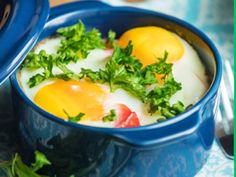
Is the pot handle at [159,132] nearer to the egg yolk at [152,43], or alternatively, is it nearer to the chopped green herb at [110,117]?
the chopped green herb at [110,117]

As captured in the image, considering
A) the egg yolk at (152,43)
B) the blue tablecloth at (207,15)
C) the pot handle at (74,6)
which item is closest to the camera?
the egg yolk at (152,43)

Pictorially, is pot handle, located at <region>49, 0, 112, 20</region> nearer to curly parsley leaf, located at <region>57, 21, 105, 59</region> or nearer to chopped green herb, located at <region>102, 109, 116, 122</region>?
curly parsley leaf, located at <region>57, 21, 105, 59</region>

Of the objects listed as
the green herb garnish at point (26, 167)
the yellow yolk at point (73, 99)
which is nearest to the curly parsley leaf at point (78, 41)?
the yellow yolk at point (73, 99)

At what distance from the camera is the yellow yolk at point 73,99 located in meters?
1.15

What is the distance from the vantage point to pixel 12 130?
1.33 m

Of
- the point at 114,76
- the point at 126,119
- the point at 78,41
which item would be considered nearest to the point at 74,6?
the point at 78,41

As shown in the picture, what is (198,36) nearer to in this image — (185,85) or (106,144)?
(185,85)

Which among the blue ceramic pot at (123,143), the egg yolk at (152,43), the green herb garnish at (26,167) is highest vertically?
the egg yolk at (152,43)

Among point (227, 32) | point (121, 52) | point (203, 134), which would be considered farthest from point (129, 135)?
point (227, 32)

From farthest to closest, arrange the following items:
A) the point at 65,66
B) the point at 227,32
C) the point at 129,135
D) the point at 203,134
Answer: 1. the point at 227,32
2. the point at 65,66
3. the point at 203,134
4. the point at 129,135

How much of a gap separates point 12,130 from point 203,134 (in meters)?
0.41

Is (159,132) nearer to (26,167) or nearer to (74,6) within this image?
(26,167)

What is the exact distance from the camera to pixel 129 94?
3.97 feet

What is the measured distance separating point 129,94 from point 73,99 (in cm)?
11
